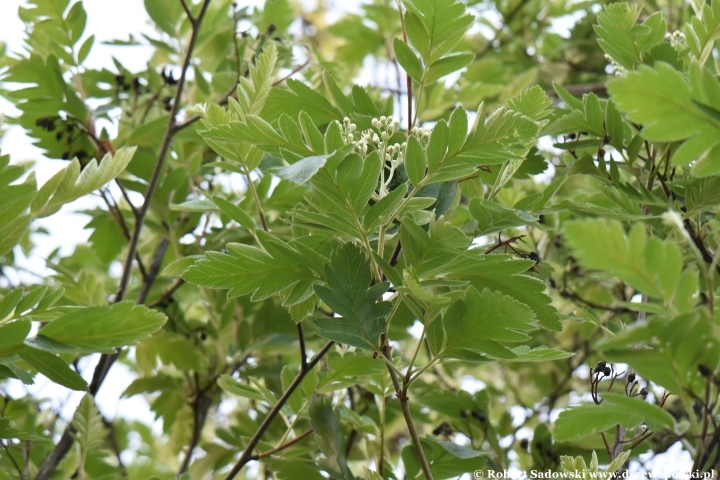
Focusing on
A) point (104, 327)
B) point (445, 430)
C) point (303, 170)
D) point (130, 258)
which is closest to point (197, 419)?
point (130, 258)

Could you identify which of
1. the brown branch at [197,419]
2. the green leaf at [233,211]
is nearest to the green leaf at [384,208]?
the green leaf at [233,211]

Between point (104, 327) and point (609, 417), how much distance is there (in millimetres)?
565

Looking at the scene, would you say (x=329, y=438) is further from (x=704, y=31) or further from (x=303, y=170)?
(x=704, y=31)

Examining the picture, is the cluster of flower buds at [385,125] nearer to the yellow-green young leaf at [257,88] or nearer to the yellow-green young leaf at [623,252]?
the yellow-green young leaf at [257,88]

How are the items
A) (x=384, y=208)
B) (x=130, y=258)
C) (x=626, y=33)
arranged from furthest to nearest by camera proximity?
(x=130, y=258) < (x=626, y=33) < (x=384, y=208)

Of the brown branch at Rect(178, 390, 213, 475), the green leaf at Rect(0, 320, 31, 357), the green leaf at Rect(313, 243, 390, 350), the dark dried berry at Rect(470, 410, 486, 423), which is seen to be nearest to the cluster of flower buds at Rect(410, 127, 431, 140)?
the green leaf at Rect(313, 243, 390, 350)

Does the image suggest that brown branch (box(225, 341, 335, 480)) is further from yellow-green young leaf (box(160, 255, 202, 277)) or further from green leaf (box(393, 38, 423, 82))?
green leaf (box(393, 38, 423, 82))

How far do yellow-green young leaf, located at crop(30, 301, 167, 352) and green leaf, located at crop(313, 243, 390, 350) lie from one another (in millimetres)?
217

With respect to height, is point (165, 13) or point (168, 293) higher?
point (165, 13)

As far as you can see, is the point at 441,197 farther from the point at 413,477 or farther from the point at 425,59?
the point at 413,477

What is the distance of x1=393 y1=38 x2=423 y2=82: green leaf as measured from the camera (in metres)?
0.99

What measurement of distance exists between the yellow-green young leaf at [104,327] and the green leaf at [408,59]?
1.47 feet

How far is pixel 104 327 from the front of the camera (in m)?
0.89

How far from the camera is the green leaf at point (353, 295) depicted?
32.5 inches
